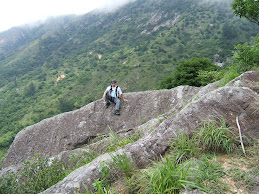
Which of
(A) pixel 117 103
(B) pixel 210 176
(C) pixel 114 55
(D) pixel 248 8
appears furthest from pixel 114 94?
(C) pixel 114 55

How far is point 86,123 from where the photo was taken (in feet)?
28.2

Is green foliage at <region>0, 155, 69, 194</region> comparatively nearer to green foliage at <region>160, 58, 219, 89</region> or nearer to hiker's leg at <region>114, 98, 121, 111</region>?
hiker's leg at <region>114, 98, 121, 111</region>

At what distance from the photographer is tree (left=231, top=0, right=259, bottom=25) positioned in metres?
9.86

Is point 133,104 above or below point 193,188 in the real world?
below

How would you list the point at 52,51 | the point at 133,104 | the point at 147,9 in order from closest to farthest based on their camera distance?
the point at 133,104 < the point at 52,51 < the point at 147,9

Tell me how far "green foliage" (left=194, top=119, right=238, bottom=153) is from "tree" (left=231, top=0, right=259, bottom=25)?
10.2 metres

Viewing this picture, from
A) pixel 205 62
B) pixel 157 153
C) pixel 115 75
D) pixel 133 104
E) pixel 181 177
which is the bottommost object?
pixel 115 75

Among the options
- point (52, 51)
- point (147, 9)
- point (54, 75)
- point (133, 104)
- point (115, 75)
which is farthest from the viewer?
point (147, 9)

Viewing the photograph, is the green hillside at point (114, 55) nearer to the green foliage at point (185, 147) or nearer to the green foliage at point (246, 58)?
the green foliage at point (246, 58)

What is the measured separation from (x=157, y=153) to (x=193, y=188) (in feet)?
3.54

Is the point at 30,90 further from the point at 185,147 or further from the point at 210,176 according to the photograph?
the point at 210,176

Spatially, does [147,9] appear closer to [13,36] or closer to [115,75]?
[115,75]

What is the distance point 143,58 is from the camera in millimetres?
80250

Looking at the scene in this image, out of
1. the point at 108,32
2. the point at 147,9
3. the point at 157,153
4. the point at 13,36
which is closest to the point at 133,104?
the point at 157,153
